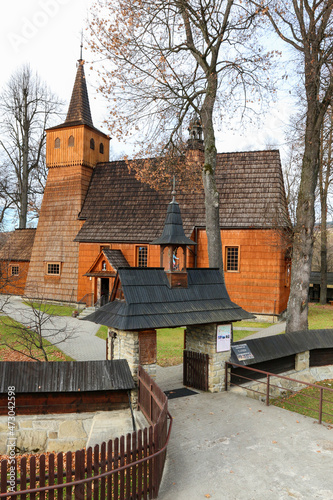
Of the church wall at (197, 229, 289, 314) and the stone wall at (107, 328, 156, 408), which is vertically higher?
the church wall at (197, 229, 289, 314)

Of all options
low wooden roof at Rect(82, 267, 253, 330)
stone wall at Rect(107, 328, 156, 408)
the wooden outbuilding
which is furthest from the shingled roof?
stone wall at Rect(107, 328, 156, 408)

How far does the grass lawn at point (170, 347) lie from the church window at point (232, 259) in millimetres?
5478

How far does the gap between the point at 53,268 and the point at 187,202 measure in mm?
11021

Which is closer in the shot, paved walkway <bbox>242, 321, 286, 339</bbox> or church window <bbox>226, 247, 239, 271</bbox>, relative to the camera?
paved walkway <bbox>242, 321, 286, 339</bbox>

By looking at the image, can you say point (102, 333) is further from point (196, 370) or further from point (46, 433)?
point (46, 433)

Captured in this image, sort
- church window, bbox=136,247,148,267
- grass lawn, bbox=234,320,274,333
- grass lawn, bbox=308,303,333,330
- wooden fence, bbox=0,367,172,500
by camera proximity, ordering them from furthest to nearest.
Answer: church window, bbox=136,247,148,267 → grass lawn, bbox=234,320,274,333 → grass lawn, bbox=308,303,333,330 → wooden fence, bbox=0,367,172,500

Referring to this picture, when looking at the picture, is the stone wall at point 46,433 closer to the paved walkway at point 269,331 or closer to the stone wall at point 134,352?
the stone wall at point 134,352

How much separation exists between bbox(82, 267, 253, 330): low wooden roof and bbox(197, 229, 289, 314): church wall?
1148 centimetres

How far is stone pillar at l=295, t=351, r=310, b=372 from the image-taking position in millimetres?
13438

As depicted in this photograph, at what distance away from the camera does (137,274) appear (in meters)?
10.1

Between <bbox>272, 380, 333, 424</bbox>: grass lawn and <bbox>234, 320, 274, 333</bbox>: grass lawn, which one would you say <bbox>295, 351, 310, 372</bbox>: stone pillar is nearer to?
<bbox>272, 380, 333, 424</bbox>: grass lawn

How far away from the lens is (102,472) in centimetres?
536

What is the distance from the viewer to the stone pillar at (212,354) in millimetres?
10797

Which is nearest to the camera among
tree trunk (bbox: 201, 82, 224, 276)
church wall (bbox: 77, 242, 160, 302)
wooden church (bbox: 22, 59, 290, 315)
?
tree trunk (bbox: 201, 82, 224, 276)
